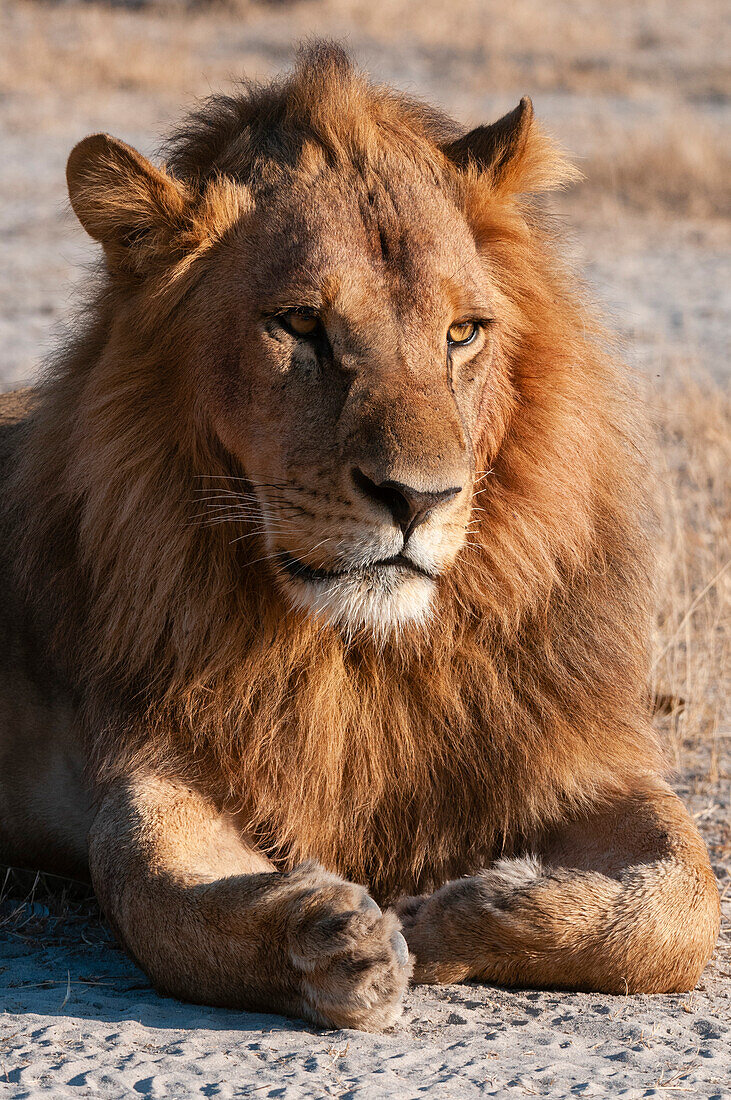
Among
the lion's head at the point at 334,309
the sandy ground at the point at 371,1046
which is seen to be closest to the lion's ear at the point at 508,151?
the lion's head at the point at 334,309

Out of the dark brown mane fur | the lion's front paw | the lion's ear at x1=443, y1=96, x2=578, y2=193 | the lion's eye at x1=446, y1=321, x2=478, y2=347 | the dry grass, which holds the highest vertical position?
the dry grass

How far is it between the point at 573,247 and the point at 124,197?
1.15 metres

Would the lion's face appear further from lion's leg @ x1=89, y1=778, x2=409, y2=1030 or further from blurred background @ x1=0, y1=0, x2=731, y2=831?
blurred background @ x1=0, y1=0, x2=731, y2=831

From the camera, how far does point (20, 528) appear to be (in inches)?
138

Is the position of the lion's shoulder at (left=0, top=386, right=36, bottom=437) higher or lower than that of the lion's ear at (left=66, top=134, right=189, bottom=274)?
lower

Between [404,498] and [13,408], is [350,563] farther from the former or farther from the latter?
[13,408]

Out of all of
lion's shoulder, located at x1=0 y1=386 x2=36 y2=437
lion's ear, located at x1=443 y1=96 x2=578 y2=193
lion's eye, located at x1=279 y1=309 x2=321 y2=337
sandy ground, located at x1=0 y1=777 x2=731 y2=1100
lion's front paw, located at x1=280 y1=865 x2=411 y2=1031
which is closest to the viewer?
sandy ground, located at x1=0 y1=777 x2=731 y2=1100

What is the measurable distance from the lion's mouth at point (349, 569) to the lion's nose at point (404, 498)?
0.06 meters

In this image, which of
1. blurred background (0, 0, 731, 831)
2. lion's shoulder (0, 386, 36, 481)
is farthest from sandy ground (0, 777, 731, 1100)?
lion's shoulder (0, 386, 36, 481)

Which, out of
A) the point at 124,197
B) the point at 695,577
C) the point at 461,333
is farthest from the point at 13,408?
the point at 695,577

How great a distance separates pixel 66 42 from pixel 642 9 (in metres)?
12.6

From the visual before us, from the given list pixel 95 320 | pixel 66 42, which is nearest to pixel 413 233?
pixel 95 320

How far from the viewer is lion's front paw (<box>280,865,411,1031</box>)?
2.57m

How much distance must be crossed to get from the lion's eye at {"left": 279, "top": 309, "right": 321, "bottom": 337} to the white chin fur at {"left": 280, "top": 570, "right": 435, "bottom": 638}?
50 cm
